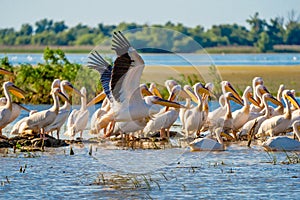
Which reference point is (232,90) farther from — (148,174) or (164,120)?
(148,174)

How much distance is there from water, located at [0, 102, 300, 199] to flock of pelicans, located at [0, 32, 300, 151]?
0.36 m

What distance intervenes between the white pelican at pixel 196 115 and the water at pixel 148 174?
2.10ft

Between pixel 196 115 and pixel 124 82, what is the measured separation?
2624 millimetres

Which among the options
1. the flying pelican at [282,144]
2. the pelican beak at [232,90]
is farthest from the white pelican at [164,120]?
the pelican beak at [232,90]

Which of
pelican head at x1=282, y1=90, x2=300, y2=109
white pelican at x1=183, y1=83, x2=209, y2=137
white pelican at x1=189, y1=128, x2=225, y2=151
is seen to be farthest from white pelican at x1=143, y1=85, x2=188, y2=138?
pelican head at x1=282, y1=90, x2=300, y2=109

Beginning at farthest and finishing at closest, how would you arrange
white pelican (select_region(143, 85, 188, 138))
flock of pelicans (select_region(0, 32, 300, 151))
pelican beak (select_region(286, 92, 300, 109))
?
pelican beak (select_region(286, 92, 300, 109)) < white pelican (select_region(143, 85, 188, 138)) < flock of pelicans (select_region(0, 32, 300, 151))

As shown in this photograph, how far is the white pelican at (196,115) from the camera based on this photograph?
1216 cm

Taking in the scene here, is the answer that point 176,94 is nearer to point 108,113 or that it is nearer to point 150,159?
point 108,113

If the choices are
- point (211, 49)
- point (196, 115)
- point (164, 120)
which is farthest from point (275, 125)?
point (211, 49)

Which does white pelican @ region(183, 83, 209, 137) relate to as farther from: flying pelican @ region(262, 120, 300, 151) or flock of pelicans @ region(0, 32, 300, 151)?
flying pelican @ region(262, 120, 300, 151)

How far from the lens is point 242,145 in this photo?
12.2 metres

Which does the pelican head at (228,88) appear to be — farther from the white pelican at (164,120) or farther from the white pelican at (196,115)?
the white pelican at (164,120)

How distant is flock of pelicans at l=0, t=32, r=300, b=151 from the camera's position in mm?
10155

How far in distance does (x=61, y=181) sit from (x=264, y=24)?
6351 cm
